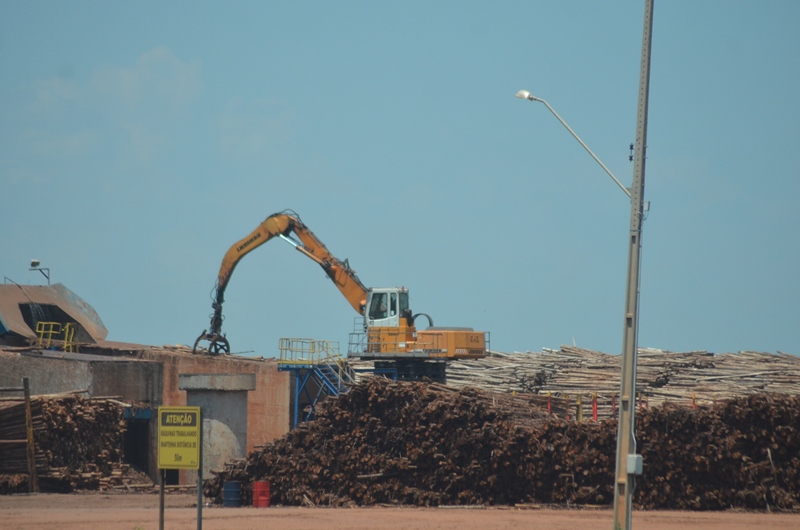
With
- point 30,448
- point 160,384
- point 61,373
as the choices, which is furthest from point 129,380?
point 30,448

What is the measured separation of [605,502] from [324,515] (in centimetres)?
652

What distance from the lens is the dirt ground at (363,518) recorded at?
21.1m

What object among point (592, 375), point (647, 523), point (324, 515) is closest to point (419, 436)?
point (324, 515)

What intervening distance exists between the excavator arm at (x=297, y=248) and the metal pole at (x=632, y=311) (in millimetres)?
23671

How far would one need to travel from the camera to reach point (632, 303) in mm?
15539

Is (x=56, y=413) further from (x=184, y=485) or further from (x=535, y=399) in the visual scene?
(x=535, y=399)

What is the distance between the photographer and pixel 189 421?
48.0 feet

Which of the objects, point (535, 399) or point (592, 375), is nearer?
point (535, 399)

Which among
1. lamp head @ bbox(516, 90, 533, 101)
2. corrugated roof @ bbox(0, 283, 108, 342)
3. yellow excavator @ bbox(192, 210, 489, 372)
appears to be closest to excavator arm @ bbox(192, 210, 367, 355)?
yellow excavator @ bbox(192, 210, 489, 372)

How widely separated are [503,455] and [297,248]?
56.3 feet

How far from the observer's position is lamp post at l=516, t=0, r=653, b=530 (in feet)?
49.6

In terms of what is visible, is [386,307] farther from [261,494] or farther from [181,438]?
[181,438]

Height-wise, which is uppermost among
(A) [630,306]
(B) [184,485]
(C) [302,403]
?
(A) [630,306]

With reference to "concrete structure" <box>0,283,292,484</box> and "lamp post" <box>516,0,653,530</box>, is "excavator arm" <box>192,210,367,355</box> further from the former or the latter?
"lamp post" <box>516,0,653,530</box>
